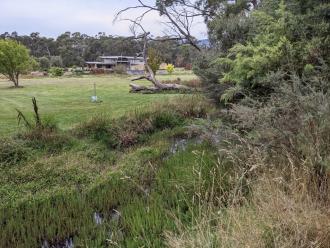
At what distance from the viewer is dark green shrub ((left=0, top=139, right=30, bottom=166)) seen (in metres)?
7.88

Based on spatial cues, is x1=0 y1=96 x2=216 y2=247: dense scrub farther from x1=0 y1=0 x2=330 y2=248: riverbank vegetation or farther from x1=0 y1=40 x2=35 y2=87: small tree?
x1=0 y1=40 x2=35 y2=87: small tree

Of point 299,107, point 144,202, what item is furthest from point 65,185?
point 299,107

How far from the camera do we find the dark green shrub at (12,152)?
310 inches

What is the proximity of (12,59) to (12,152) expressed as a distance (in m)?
20.7

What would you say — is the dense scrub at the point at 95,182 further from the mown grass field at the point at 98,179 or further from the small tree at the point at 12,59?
the small tree at the point at 12,59

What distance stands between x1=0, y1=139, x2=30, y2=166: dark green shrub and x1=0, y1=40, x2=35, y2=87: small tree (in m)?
19.9

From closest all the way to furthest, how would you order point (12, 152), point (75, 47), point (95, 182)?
point (95, 182) < point (12, 152) < point (75, 47)

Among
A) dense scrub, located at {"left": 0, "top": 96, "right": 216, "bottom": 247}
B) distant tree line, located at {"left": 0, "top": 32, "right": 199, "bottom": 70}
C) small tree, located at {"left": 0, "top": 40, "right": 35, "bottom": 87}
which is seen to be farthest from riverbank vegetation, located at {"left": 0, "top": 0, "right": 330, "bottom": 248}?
distant tree line, located at {"left": 0, "top": 32, "right": 199, "bottom": 70}

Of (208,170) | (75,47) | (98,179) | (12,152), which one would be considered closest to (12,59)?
(12,152)

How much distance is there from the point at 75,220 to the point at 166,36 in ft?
58.4

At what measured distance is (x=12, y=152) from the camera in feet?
26.5

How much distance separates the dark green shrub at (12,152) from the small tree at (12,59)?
19887 millimetres

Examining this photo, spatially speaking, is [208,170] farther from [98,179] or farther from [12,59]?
[12,59]

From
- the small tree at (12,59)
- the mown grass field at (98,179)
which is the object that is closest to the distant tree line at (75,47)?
the small tree at (12,59)
